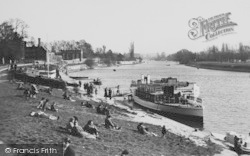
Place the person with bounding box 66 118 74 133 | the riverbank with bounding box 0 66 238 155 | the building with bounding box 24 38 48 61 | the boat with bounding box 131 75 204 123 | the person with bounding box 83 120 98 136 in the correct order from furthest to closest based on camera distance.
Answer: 1. the building with bounding box 24 38 48 61
2. the boat with bounding box 131 75 204 123
3. the person with bounding box 83 120 98 136
4. the person with bounding box 66 118 74 133
5. the riverbank with bounding box 0 66 238 155

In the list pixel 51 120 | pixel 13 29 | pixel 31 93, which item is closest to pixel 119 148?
pixel 51 120

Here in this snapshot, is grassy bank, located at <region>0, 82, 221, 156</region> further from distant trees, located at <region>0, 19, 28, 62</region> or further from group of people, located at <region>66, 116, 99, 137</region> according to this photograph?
distant trees, located at <region>0, 19, 28, 62</region>

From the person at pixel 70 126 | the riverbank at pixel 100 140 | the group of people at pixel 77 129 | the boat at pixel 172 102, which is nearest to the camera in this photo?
the riverbank at pixel 100 140

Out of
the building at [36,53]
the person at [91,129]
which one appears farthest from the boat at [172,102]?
the building at [36,53]

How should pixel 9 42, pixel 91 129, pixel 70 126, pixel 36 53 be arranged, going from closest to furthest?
pixel 70 126, pixel 91 129, pixel 9 42, pixel 36 53

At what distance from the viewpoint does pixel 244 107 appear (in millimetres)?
51500

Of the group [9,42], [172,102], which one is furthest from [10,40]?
[172,102]

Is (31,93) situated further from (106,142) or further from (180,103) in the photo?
(180,103)

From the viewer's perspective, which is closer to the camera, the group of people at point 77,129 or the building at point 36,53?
the group of people at point 77,129

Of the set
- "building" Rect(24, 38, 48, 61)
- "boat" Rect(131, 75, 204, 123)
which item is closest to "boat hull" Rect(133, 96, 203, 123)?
"boat" Rect(131, 75, 204, 123)

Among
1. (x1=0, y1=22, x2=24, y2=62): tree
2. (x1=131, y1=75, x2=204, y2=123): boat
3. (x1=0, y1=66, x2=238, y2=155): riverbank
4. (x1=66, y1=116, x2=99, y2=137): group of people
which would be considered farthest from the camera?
(x1=0, y1=22, x2=24, y2=62): tree

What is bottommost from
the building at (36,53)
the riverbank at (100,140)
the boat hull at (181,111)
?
the boat hull at (181,111)

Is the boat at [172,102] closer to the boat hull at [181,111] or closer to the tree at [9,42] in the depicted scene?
the boat hull at [181,111]

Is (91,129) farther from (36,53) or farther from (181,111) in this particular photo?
(36,53)
